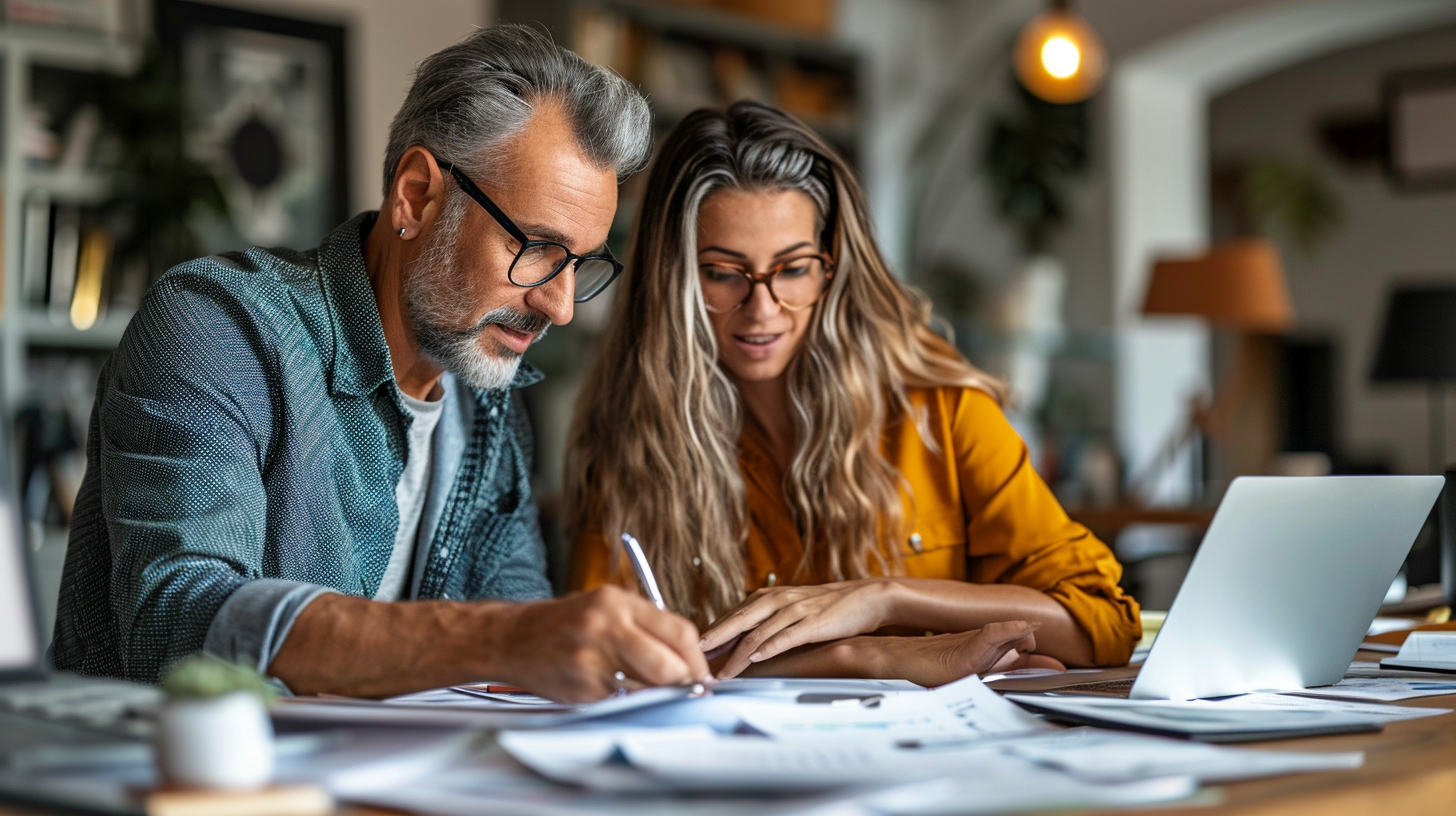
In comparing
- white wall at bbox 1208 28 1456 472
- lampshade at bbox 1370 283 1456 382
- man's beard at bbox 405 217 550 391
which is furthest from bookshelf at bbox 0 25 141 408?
white wall at bbox 1208 28 1456 472

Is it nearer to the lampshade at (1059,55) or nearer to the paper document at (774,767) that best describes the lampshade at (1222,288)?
the lampshade at (1059,55)

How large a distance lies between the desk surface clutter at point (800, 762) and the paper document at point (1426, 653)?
0.35 m

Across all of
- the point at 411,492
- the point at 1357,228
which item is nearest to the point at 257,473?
the point at 411,492

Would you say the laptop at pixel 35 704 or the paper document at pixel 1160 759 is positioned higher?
the laptop at pixel 35 704

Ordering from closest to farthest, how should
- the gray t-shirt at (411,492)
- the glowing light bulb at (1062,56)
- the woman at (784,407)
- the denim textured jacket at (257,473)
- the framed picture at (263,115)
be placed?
the denim textured jacket at (257,473), the gray t-shirt at (411,492), the woman at (784,407), the framed picture at (263,115), the glowing light bulb at (1062,56)

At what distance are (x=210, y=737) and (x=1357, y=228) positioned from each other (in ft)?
31.7

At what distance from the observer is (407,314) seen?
1638 mm

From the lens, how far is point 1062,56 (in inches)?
201

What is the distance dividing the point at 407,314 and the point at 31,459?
8.34ft

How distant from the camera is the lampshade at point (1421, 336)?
4453 mm

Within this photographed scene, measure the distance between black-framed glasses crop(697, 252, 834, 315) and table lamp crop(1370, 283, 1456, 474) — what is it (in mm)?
3275

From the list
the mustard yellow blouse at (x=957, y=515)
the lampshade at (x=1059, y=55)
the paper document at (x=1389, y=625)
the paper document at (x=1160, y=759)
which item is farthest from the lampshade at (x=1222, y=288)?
the paper document at (x=1160, y=759)

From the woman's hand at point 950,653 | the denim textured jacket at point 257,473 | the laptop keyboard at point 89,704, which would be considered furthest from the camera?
the woman's hand at point 950,653

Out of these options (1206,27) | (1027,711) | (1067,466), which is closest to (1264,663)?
(1027,711)
